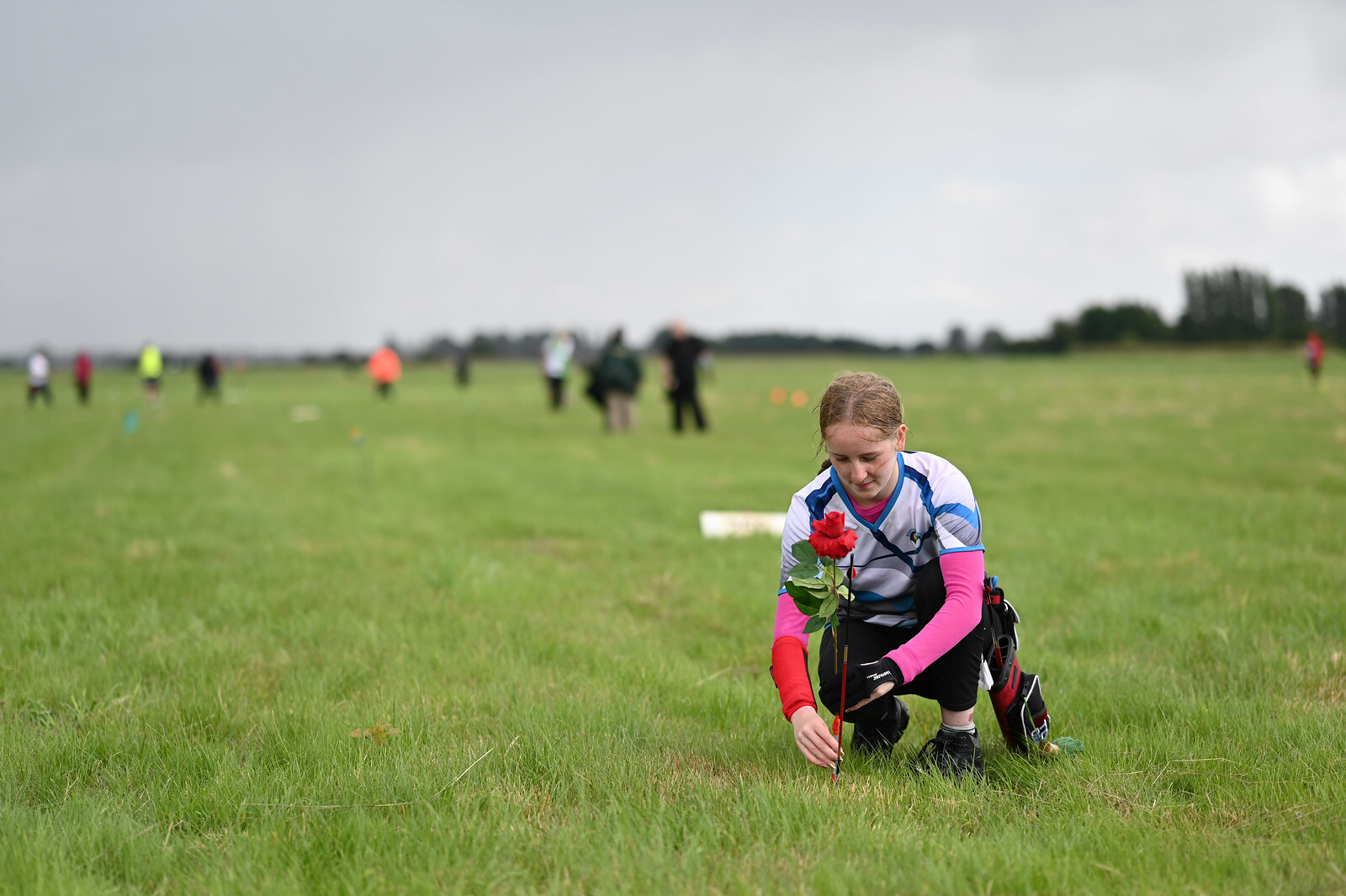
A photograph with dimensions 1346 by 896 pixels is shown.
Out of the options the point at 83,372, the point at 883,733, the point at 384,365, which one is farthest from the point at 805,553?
the point at 83,372

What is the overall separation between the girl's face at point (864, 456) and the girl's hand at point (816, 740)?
745mm

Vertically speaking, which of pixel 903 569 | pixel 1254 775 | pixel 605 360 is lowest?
pixel 1254 775

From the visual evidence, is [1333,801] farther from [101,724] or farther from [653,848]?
[101,724]

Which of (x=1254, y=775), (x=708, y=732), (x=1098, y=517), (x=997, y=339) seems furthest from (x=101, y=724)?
(x=997, y=339)

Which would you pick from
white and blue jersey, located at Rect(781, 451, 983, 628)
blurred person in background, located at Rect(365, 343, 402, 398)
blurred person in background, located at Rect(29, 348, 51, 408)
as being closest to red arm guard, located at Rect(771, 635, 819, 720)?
white and blue jersey, located at Rect(781, 451, 983, 628)

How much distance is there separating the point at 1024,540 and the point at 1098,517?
1.42 m

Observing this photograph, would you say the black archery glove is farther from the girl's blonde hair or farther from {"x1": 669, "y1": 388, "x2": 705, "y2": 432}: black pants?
{"x1": 669, "y1": 388, "x2": 705, "y2": 432}: black pants

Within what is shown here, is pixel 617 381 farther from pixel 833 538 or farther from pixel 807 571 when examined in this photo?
pixel 833 538

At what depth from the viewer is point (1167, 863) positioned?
261 cm

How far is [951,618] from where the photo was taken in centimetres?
308

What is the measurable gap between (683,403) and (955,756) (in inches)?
630

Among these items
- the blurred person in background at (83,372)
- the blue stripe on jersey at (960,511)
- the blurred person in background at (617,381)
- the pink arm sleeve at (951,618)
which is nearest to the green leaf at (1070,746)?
the pink arm sleeve at (951,618)

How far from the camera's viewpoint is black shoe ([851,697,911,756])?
137 inches

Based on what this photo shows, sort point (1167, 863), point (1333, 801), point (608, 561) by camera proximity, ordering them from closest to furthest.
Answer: point (1167, 863) < point (1333, 801) < point (608, 561)
